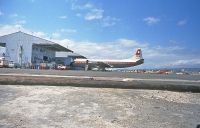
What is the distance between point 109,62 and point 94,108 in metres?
74.2

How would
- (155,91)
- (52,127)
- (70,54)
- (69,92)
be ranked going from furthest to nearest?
(70,54) < (155,91) < (69,92) < (52,127)

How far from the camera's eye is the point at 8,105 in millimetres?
9828

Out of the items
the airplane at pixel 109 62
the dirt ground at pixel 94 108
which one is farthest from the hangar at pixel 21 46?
the dirt ground at pixel 94 108

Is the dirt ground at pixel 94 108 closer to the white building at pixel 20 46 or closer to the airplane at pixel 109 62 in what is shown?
the airplane at pixel 109 62


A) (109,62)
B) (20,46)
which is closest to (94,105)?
(20,46)

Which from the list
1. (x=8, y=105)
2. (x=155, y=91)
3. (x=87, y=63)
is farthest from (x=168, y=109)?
(x=87, y=63)

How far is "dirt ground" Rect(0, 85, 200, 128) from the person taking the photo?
8328 mm

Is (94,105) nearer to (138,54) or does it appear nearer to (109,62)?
(109,62)

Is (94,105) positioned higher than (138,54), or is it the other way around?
(138,54)

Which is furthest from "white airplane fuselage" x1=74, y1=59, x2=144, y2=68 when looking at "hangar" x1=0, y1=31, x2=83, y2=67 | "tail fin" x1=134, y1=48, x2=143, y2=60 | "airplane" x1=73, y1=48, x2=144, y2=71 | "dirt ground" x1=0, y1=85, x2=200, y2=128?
"dirt ground" x1=0, y1=85, x2=200, y2=128

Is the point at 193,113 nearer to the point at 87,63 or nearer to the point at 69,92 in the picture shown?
the point at 69,92

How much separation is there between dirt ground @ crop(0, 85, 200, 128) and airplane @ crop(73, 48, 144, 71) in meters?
68.2

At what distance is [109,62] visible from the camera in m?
83.8

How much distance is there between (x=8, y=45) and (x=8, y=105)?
74.7 metres
